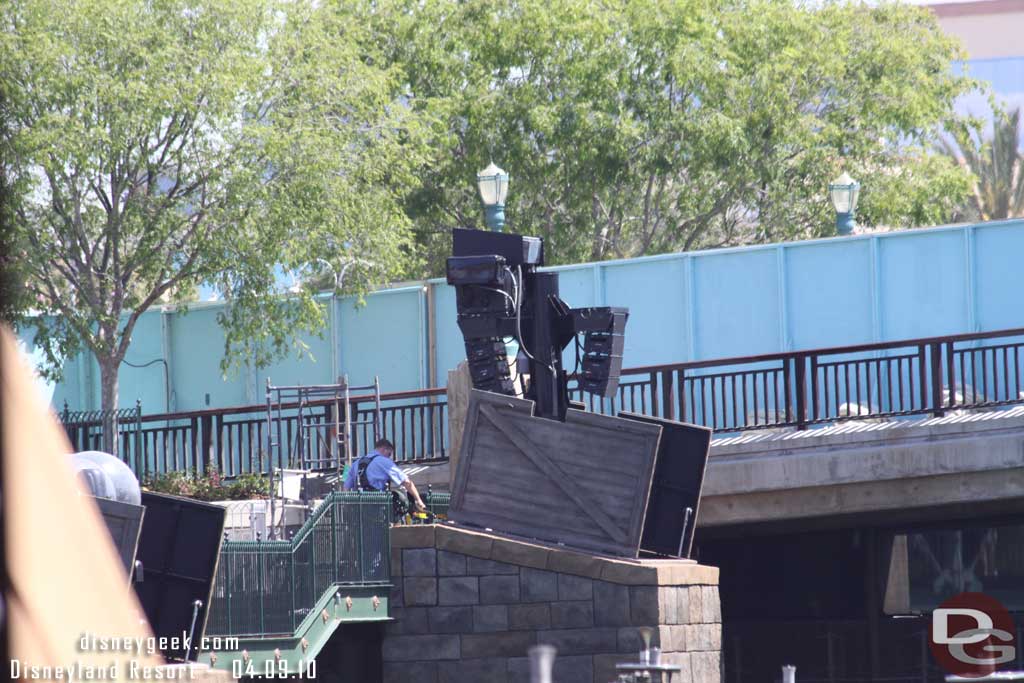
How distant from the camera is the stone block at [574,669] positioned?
1556cm

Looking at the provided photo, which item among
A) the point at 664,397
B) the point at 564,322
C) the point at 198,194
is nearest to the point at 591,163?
the point at 198,194

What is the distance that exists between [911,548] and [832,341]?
3.92m

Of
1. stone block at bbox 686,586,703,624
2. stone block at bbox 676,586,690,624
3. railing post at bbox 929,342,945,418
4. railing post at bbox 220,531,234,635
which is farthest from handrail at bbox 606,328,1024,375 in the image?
railing post at bbox 220,531,234,635

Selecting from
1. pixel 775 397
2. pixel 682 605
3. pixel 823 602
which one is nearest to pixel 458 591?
pixel 682 605

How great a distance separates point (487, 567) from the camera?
15922mm

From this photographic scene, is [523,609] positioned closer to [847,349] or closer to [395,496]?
[395,496]

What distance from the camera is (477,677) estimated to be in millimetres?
15859

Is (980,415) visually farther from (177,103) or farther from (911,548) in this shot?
(177,103)

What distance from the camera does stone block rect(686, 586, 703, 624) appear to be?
15.9 meters

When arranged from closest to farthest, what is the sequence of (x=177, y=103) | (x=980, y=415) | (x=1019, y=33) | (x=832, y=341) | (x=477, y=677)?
(x=477, y=677) < (x=980, y=415) < (x=177, y=103) < (x=832, y=341) < (x=1019, y=33)

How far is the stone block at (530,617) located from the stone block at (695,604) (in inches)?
56.8

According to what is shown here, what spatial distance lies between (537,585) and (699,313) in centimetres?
793

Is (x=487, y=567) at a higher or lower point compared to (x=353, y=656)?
higher

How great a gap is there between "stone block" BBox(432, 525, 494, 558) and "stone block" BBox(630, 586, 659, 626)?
1531 mm
